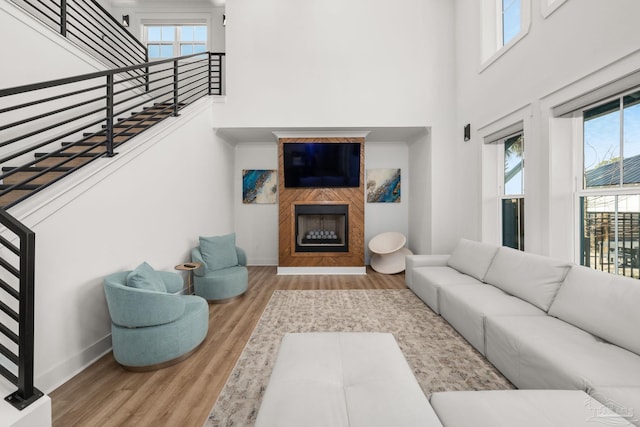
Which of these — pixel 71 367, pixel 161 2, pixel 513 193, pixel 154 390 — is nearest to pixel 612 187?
pixel 513 193

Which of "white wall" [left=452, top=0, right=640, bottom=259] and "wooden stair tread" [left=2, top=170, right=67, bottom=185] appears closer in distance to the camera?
"white wall" [left=452, top=0, right=640, bottom=259]

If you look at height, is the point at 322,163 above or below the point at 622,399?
above

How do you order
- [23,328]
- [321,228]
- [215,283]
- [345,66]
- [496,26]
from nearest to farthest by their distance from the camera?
[23,328], [215,283], [496,26], [345,66], [321,228]

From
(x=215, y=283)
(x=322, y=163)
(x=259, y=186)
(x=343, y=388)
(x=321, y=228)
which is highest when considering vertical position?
(x=322, y=163)

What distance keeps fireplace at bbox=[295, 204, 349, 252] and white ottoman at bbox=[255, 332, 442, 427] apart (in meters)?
3.54

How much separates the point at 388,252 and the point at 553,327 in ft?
10.3

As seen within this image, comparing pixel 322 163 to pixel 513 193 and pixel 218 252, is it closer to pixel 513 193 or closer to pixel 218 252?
pixel 218 252

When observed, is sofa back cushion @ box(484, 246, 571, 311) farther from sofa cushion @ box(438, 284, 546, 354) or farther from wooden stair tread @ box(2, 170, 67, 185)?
wooden stair tread @ box(2, 170, 67, 185)

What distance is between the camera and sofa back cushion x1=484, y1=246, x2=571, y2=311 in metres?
2.24

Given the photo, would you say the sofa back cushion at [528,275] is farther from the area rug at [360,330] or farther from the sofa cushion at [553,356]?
the area rug at [360,330]

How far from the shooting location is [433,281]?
10.6 feet

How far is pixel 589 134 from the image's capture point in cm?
257

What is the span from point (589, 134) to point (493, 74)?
5.09 feet

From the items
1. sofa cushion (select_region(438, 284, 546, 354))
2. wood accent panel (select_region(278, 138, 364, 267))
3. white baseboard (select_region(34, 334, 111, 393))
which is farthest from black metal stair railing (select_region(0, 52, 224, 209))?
sofa cushion (select_region(438, 284, 546, 354))
